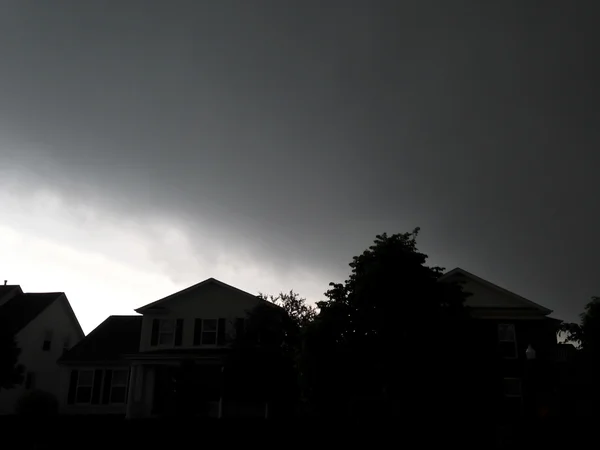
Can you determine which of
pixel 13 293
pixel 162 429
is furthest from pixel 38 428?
pixel 13 293

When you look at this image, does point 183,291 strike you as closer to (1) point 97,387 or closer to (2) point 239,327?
(2) point 239,327

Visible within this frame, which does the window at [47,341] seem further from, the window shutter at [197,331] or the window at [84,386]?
the window shutter at [197,331]

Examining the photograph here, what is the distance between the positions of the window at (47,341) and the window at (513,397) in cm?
3261

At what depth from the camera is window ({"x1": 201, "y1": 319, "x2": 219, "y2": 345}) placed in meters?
33.7

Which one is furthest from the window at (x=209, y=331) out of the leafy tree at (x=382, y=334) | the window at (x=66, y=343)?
the window at (x=66, y=343)

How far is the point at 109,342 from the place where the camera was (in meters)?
36.9

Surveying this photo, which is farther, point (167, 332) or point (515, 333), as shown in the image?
point (167, 332)

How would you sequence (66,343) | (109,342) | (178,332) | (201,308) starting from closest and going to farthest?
(178,332) → (201,308) → (109,342) → (66,343)

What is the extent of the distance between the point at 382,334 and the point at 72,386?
23376mm

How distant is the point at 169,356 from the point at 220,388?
11.5 feet

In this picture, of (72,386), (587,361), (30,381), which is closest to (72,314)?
(30,381)

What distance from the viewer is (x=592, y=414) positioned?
93.7 feet

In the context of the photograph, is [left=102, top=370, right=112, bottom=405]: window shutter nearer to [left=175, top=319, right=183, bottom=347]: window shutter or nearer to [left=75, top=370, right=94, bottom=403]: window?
[left=75, top=370, right=94, bottom=403]: window

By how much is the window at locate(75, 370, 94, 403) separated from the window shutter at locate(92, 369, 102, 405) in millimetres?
201
